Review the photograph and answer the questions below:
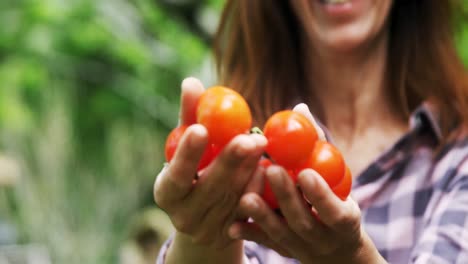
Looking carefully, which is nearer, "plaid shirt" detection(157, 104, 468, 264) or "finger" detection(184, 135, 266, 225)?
"finger" detection(184, 135, 266, 225)

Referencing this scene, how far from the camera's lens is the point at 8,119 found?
477cm

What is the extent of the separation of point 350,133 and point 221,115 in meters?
0.88

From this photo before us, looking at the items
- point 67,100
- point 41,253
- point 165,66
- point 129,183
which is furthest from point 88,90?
point 165,66

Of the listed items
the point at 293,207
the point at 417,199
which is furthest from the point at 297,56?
the point at 293,207

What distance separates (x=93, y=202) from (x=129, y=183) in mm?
354

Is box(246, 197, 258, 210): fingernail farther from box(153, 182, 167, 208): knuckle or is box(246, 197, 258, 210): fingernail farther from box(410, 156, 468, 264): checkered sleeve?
box(410, 156, 468, 264): checkered sleeve

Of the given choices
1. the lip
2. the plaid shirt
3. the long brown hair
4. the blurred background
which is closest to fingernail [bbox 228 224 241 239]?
the plaid shirt

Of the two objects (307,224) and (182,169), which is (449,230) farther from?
(182,169)

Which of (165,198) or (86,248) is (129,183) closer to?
(86,248)

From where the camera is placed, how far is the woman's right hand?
124 centimetres

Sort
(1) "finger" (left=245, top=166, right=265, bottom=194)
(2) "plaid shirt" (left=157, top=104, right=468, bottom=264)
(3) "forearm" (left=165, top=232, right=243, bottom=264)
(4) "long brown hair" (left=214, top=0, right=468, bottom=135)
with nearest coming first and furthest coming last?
(1) "finger" (left=245, top=166, right=265, bottom=194), (3) "forearm" (left=165, top=232, right=243, bottom=264), (2) "plaid shirt" (left=157, top=104, right=468, bottom=264), (4) "long brown hair" (left=214, top=0, right=468, bottom=135)

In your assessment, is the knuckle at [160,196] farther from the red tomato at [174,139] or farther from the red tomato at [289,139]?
the red tomato at [289,139]

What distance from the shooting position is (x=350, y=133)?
213cm

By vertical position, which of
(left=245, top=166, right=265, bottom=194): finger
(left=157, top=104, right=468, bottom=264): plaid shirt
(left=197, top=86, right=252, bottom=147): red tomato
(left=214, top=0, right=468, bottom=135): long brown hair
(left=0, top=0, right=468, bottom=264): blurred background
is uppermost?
(left=197, top=86, right=252, bottom=147): red tomato
